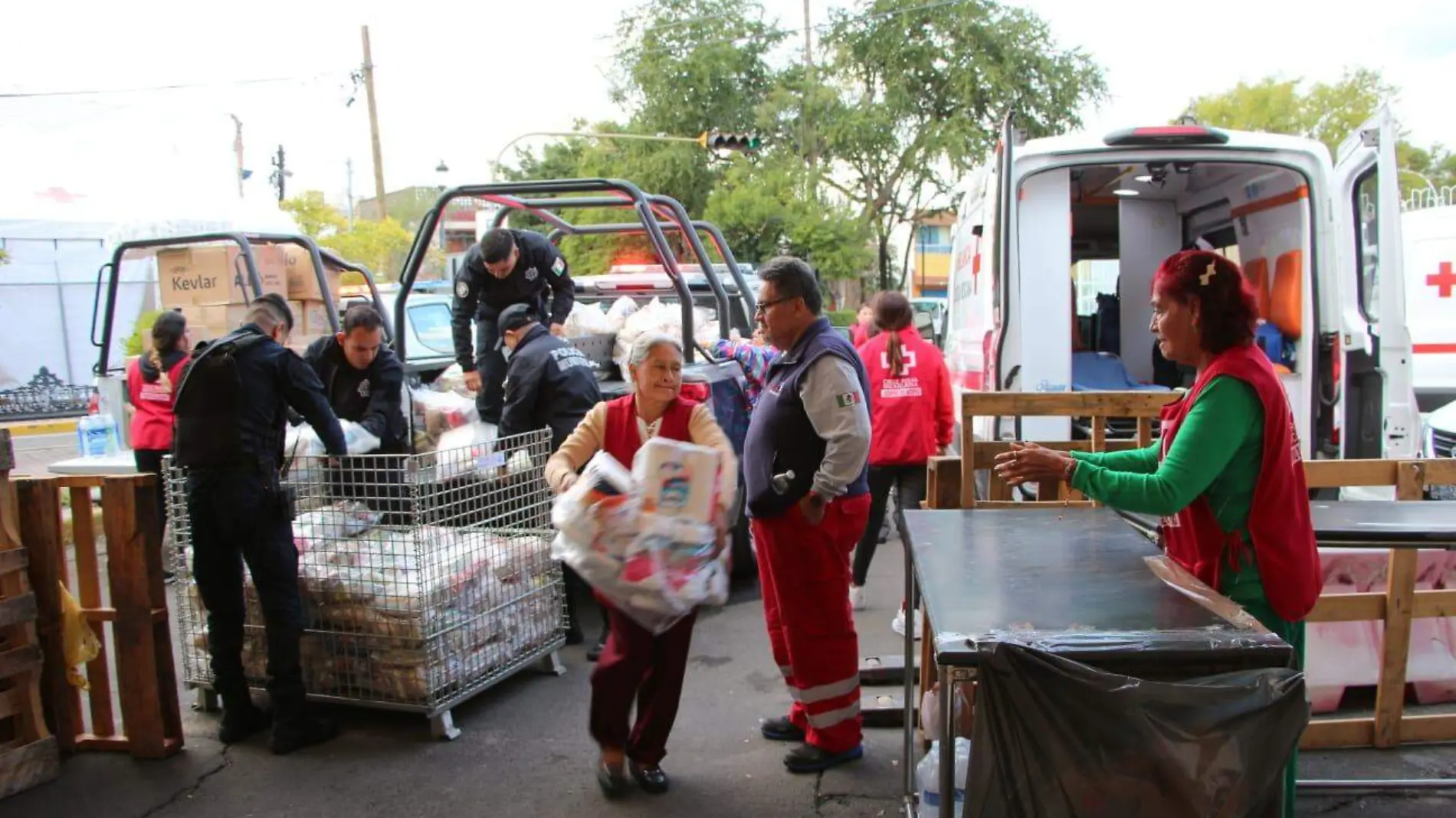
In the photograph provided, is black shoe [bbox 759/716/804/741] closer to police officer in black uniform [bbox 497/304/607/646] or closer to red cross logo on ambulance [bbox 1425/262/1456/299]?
police officer in black uniform [bbox 497/304/607/646]

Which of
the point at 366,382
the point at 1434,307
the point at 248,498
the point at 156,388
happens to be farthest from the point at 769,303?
the point at 1434,307

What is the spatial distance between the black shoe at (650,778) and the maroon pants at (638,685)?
0.06 feet

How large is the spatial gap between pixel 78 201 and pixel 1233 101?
3183cm

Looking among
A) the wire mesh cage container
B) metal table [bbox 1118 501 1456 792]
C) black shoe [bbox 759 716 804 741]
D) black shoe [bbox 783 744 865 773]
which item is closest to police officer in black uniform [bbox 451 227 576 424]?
the wire mesh cage container

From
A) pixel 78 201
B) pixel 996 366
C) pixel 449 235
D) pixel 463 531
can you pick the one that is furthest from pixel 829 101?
pixel 449 235

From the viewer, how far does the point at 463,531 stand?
14.1 feet

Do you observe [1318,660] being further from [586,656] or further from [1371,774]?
[586,656]

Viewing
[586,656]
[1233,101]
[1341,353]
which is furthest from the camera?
[1233,101]

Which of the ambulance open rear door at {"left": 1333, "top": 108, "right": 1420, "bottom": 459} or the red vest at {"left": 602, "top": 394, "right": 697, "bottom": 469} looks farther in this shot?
the ambulance open rear door at {"left": 1333, "top": 108, "right": 1420, "bottom": 459}

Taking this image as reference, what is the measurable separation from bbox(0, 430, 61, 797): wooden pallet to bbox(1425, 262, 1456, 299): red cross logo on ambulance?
35.2ft

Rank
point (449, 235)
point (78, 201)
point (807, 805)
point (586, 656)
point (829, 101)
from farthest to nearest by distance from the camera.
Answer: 1. point (449, 235)
2. point (829, 101)
3. point (78, 201)
4. point (586, 656)
5. point (807, 805)

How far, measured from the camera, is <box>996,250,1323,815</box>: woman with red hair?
7.76 ft

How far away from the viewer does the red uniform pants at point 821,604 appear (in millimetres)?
3590

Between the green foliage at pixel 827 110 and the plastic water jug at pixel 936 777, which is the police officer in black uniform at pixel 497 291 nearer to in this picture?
the plastic water jug at pixel 936 777
